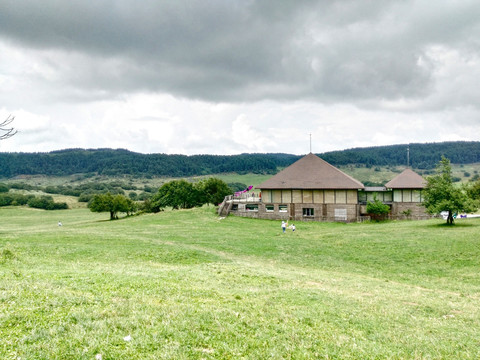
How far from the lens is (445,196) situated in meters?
40.6

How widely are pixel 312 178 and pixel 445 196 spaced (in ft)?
80.9

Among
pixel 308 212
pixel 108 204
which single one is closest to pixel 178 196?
pixel 108 204

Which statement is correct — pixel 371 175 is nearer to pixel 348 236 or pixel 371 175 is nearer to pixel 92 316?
pixel 348 236

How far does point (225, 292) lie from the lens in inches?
511

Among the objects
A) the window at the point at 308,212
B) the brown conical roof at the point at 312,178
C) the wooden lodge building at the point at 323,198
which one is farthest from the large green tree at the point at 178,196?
the window at the point at 308,212

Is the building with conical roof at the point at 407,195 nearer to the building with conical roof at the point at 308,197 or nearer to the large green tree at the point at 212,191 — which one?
the building with conical roof at the point at 308,197

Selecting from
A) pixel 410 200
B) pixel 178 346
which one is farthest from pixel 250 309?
pixel 410 200

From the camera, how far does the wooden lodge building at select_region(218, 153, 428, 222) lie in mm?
59750

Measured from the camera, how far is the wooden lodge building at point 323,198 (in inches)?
2352

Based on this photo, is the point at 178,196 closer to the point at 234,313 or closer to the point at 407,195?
the point at 407,195

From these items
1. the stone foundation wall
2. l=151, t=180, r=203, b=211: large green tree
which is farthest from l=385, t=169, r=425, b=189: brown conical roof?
l=151, t=180, r=203, b=211: large green tree

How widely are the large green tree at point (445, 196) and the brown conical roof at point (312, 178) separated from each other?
1680cm

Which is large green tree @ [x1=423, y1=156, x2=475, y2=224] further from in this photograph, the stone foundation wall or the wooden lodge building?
the stone foundation wall

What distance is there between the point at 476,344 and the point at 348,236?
91.3 feet
